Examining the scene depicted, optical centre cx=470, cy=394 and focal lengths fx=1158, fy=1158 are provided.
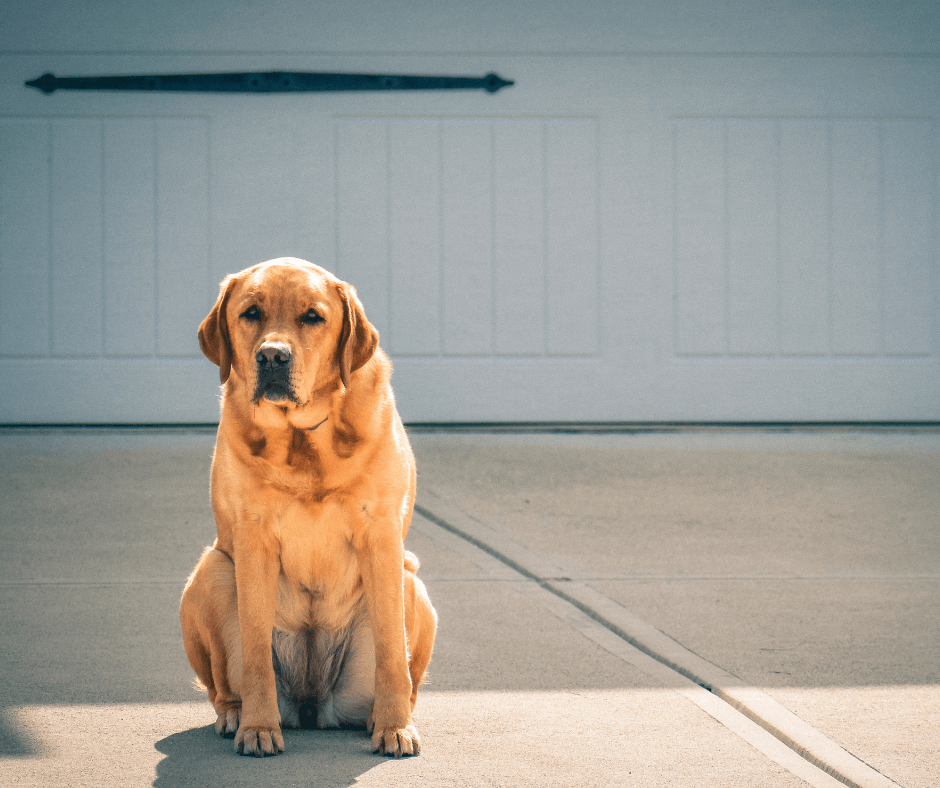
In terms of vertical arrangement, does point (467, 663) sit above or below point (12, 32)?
below

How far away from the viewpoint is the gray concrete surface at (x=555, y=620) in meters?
2.21

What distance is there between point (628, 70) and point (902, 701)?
4966 millimetres

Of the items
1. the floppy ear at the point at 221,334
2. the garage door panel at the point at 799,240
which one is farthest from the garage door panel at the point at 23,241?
the floppy ear at the point at 221,334

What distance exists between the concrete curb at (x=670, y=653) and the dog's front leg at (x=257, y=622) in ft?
3.30

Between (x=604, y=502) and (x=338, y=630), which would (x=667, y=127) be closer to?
(x=604, y=502)

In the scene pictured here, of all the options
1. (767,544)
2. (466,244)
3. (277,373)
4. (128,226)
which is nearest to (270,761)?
(277,373)

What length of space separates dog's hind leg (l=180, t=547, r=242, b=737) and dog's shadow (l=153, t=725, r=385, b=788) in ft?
0.21

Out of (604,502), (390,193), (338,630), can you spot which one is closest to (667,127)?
(390,193)

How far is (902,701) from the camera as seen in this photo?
8.32ft

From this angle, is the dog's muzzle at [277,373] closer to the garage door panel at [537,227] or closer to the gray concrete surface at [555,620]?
the gray concrete surface at [555,620]

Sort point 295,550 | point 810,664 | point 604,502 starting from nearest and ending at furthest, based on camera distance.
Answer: point 295,550 < point 810,664 < point 604,502

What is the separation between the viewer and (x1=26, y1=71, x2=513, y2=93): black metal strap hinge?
21.7 ft

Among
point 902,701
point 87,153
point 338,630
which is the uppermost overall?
point 87,153

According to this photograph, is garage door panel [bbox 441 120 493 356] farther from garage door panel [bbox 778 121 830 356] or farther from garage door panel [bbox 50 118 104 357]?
garage door panel [bbox 50 118 104 357]
